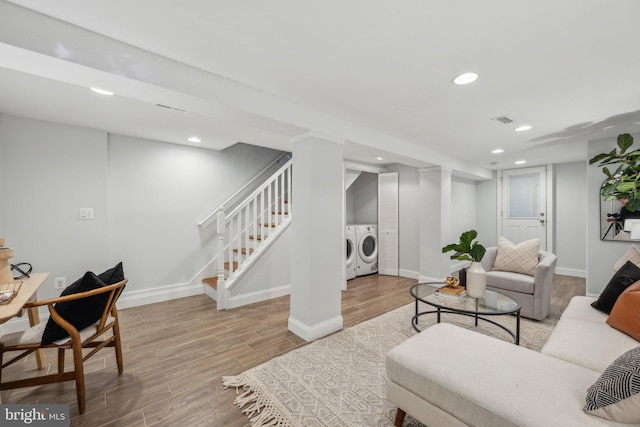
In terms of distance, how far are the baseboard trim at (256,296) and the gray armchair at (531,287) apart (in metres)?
2.71

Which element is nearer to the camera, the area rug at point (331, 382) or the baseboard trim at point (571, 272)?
the area rug at point (331, 382)

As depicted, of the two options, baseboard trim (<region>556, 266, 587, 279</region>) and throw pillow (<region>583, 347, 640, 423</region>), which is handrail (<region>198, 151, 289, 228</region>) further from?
baseboard trim (<region>556, 266, 587, 279</region>)

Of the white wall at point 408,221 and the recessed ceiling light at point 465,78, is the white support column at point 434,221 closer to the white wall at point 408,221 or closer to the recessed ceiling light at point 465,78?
the white wall at point 408,221

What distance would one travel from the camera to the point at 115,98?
2338 mm

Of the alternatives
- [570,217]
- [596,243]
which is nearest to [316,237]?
[596,243]

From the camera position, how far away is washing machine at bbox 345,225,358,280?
479 centimetres

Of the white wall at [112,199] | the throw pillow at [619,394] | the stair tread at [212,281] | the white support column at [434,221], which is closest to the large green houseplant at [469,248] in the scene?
the throw pillow at [619,394]

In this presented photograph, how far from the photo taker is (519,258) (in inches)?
129

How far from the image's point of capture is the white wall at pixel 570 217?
16.5 feet

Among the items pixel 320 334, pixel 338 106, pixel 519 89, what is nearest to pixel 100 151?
pixel 338 106

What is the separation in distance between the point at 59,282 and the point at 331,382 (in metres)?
3.14

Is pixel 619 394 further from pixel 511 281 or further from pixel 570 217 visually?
pixel 570 217

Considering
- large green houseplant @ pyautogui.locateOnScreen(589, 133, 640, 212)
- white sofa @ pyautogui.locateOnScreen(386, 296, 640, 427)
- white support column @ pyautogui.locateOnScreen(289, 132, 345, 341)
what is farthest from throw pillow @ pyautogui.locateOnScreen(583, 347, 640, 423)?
large green houseplant @ pyautogui.locateOnScreen(589, 133, 640, 212)

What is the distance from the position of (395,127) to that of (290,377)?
2687mm
